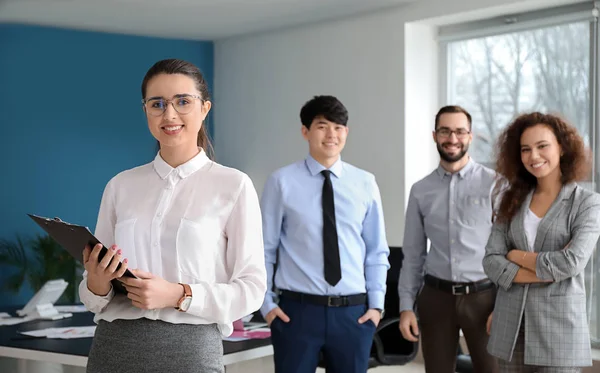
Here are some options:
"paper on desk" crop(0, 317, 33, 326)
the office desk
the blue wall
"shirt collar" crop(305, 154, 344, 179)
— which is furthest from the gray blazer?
the blue wall

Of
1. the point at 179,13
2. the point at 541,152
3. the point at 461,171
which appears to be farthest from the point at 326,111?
the point at 179,13

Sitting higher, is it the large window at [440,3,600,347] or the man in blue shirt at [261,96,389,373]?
the large window at [440,3,600,347]

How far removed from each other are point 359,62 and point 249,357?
13.0ft

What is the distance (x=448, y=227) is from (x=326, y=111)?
34.3 inches

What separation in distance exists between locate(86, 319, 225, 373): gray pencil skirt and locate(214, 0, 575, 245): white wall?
4.75 m

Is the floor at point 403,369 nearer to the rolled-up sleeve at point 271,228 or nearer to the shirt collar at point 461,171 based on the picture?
the shirt collar at point 461,171

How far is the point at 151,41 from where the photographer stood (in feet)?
26.9

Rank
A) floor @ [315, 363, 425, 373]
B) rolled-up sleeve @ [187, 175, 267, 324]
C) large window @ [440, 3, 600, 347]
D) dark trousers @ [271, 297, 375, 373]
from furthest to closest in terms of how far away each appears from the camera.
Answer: floor @ [315, 363, 425, 373] → large window @ [440, 3, 600, 347] → dark trousers @ [271, 297, 375, 373] → rolled-up sleeve @ [187, 175, 267, 324]

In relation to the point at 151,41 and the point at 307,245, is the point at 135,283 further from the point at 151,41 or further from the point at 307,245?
the point at 151,41

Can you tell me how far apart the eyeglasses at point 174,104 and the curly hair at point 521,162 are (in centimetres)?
174

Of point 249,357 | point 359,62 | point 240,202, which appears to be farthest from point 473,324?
point 359,62

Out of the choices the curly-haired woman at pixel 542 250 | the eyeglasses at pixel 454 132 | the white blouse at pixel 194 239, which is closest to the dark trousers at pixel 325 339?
the curly-haired woman at pixel 542 250

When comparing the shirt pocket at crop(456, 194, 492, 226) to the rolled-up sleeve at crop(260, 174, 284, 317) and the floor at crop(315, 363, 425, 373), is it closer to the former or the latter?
the rolled-up sleeve at crop(260, 174, 284, 317)

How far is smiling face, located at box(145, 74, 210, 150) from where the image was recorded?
6.59 ft
